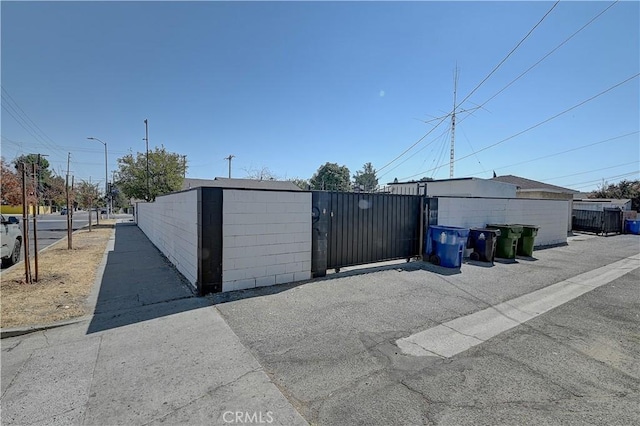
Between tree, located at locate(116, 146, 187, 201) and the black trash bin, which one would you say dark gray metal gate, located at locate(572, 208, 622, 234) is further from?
tree, located at locate(116, 146, 187, 201)

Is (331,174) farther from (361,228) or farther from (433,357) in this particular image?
(433,357)

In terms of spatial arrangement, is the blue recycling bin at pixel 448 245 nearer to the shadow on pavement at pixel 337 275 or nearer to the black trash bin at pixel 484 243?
the shadow on pavement at pixel 337 275

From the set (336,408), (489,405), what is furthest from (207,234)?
(489,405)

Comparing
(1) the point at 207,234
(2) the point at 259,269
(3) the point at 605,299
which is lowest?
(3) the point at 605,299

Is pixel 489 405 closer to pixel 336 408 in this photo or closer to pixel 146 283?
pixel 336 408

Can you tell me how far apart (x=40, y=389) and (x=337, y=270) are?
5269 millimetres

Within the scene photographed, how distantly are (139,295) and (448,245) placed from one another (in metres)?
7.21

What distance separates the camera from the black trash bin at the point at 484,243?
8.54 metres

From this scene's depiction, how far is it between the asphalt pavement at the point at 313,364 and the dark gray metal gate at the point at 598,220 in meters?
17.2

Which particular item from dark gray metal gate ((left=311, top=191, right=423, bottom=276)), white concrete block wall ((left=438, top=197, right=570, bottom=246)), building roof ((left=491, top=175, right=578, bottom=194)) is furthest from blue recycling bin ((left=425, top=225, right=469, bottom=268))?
building roof ((left=491, top=175, right=578, bottom=194))

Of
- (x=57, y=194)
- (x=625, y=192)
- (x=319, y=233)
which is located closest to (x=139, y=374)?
(x=319, y=233)

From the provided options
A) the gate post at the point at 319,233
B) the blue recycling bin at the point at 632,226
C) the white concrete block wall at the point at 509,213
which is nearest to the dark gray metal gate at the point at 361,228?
the gate post at the point at 319,233

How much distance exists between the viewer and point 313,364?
3.12m

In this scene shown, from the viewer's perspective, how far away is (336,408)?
2.45m
